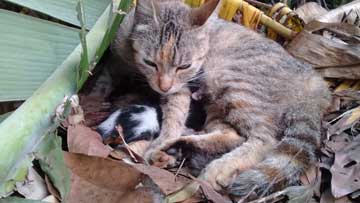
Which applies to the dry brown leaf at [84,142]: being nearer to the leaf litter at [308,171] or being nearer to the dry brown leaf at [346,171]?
the leaf litter at [308,171]

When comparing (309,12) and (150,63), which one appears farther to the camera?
(309,12)

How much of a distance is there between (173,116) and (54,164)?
811 mm

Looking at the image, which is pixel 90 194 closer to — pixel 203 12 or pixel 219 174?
pixel 219 174

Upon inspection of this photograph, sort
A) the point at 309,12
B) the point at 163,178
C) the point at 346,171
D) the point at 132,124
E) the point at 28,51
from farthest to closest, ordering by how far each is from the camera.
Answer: the point at 309,12 < the point at 132,124 < the point at 346,171 < the point at 163,178 < the point at 28,51

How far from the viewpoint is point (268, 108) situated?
8.24 ft

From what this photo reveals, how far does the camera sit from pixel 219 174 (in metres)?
2.26

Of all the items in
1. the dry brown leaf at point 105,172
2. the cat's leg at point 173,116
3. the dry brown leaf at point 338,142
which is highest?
the dry brown leaf at point 105,172

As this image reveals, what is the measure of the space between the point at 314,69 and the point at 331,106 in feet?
0.73

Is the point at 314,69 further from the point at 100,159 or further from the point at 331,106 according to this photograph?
the point at 100,159

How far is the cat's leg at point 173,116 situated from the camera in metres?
2.51

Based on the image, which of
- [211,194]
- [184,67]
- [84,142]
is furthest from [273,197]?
[184,67]

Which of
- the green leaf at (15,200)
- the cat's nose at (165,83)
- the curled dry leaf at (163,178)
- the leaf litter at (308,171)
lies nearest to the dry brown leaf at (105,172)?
the leaf litter at (308,171)

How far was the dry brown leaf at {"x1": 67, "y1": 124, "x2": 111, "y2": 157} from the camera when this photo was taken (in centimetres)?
209

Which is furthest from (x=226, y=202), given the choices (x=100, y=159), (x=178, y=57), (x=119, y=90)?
(x=119, y=90)
